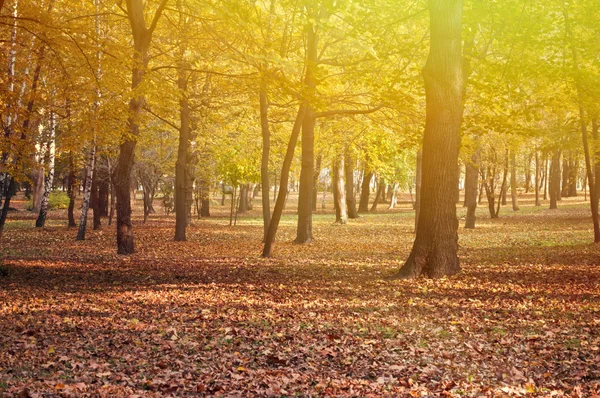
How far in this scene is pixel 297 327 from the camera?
854cm

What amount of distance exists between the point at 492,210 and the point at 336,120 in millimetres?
16049

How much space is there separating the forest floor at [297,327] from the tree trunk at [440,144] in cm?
68

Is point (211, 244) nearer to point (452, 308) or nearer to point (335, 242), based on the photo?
point (335, 242)

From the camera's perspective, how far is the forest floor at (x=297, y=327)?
243 inches

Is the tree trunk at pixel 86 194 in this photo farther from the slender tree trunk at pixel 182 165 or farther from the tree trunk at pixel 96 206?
the tree trunk at pixel 96 206

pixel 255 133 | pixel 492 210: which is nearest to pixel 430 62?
pixel 255 133

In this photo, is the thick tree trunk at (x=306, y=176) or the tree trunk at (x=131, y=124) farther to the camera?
the thick tree trunk at (x=306, y=176)

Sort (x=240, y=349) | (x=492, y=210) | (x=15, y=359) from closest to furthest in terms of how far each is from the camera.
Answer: (x=15, y=359) → (x=240, y=349) → (x=492, y=210)

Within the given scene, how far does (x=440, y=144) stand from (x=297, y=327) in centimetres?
540

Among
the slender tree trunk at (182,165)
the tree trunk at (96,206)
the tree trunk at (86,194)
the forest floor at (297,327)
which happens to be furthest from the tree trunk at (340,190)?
the forest floor at (297,327)

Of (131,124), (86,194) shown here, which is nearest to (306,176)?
(131,124)

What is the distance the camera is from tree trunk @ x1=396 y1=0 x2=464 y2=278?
12031 mm

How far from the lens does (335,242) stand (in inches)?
882

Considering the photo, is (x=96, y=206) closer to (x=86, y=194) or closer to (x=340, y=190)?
(x=86, y=194)
